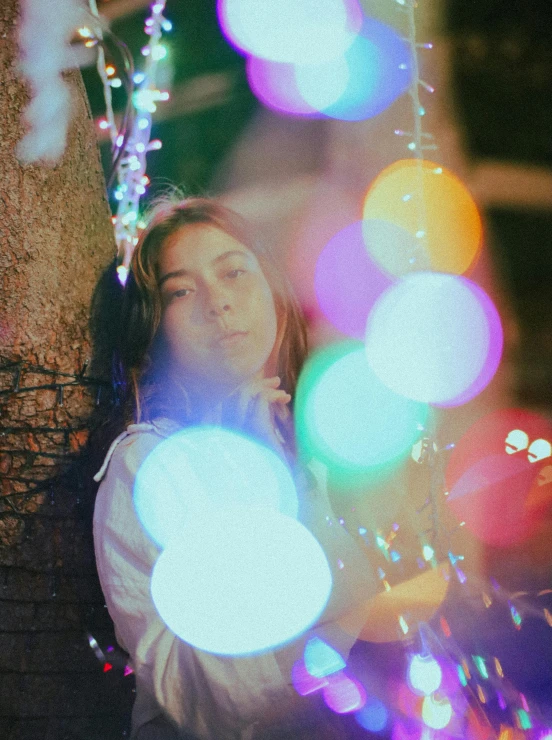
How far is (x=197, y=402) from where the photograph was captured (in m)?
1.37

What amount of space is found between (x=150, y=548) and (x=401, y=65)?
153 cm

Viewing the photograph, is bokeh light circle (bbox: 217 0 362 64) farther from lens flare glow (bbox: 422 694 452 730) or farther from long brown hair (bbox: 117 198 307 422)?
lens flare glow (bbox: 422 694 452 730)

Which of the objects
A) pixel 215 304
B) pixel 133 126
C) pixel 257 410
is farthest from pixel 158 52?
pixel 257 410

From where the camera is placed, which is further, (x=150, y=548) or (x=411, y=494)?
(x=411, y=494)

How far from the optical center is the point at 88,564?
51.8 inches

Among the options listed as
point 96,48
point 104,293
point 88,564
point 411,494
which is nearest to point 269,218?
point 104,293

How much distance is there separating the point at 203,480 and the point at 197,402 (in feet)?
0.60

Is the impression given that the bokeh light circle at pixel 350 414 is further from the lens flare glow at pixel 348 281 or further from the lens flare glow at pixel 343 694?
the lens flare glow at pixel 343 694

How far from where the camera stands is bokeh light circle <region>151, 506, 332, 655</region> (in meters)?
1.20

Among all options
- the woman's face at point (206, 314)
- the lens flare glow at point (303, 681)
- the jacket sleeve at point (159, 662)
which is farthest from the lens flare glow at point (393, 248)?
the lens flare glow at point (303, 681)

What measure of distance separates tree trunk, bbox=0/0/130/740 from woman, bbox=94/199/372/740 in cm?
11

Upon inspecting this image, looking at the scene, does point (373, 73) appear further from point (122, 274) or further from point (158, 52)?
point (122, 274)

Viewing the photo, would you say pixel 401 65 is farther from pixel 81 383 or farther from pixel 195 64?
pixel 81 383

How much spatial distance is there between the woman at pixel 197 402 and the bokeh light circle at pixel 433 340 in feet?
0.94
